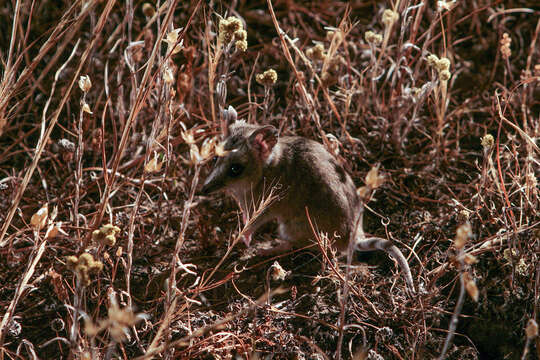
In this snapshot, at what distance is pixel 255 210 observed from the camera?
3.13m

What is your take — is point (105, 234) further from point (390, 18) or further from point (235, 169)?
point (390, 18)

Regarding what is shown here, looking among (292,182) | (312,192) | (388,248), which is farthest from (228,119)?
(388,248)

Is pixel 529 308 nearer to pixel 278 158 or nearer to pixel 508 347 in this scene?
pixel 508 347

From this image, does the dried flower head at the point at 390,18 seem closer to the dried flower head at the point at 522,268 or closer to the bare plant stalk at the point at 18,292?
the dried flower head at the point at 522,268

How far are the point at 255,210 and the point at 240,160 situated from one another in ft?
2.13

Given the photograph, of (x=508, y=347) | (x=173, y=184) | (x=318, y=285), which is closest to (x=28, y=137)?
(x=173, y=184)

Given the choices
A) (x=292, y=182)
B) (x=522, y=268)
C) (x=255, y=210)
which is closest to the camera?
(x=255, y=210)

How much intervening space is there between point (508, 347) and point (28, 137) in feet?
12.3

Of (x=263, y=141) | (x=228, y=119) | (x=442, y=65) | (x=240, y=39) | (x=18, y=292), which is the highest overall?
(x=240, y=39)

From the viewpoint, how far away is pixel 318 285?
3.60m

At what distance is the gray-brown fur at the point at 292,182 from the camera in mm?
3602

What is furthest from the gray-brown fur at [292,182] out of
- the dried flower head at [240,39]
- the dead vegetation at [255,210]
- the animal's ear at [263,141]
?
the dried flower head at [240,39]

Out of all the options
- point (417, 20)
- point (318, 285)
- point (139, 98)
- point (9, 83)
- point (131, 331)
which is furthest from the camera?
point (417, 20)

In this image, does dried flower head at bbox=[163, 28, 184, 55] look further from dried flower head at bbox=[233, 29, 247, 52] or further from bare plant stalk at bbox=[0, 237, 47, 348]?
bare plant stalk at bbox=[0, 237, 47, 348]
